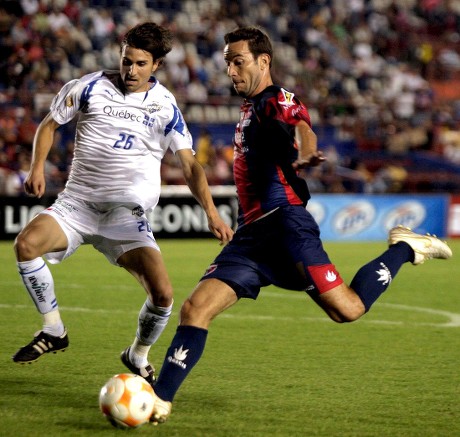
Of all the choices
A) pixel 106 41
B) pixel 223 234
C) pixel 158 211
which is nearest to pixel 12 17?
pixel 106 41

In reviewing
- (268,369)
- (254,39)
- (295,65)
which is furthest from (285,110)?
(295,65)

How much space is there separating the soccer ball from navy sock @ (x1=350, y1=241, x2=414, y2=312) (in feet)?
4.84

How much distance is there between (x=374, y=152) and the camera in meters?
24.3

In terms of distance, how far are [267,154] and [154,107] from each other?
120cm

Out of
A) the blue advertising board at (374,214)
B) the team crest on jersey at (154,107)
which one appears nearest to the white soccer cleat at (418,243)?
the team crest on jersey at (154,107)

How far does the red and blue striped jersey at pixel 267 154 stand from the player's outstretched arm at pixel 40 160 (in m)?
1.25

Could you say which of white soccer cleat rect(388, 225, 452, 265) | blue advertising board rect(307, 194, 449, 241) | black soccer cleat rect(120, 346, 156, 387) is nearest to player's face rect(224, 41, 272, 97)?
white soccer cleat rect(388, 225, 452, 265)

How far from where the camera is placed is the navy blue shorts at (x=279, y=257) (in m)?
5.50

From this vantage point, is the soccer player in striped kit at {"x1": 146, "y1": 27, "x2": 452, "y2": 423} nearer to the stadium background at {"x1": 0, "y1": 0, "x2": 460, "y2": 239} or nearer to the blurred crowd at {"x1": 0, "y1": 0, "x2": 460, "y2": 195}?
the stadium background at {"x1": 0, "y1": 0, "x2": 460, "y2": 239}

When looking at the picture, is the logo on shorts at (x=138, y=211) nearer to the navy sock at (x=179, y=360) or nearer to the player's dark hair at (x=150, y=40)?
the player's dark hair at (x=150, y=40)

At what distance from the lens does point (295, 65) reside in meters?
25.3

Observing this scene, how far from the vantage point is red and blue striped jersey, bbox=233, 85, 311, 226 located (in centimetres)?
543

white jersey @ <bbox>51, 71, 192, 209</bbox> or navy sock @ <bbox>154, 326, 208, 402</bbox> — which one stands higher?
white jersey @ <bbox>51, 71, 192, 209</bbox>

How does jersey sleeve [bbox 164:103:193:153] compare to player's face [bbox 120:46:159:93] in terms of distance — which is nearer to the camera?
player's face [bbox 120:46:159:93]
